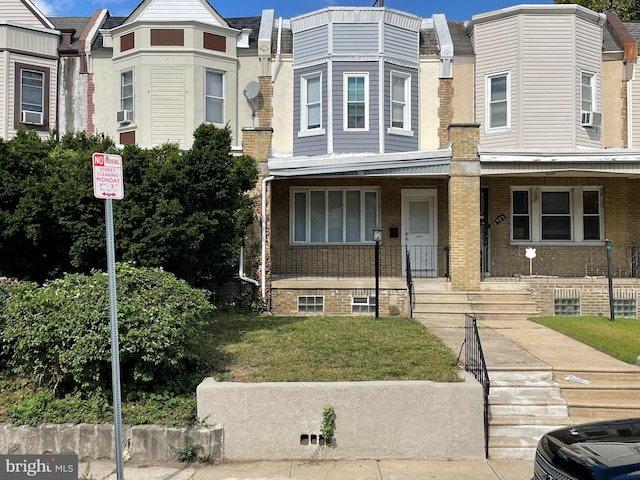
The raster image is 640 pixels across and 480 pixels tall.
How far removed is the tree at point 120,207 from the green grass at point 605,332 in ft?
22.2

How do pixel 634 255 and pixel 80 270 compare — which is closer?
pixel 80 270

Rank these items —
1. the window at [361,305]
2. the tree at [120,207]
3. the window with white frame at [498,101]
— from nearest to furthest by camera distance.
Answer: the tree at [120,207]
the window at [361,305]
the window with white frame at [498,101]

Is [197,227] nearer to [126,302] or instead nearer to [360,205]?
[126,302]

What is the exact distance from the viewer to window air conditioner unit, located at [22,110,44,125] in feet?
57.8

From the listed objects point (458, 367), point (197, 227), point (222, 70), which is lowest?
point (458, 367)

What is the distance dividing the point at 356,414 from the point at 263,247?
8.31 metres

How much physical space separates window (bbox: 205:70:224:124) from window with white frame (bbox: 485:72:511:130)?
8.01 meters

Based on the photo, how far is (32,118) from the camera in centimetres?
1783

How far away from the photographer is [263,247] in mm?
14688

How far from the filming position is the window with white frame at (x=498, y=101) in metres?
17.2

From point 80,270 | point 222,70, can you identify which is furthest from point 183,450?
point 222,70

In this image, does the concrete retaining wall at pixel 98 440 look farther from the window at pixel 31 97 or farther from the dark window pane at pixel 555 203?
the dark window pane at pixel 555 203

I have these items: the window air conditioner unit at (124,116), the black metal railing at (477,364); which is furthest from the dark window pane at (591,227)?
the window air conditioner unit at (124,116)

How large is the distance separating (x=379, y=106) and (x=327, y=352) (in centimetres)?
1007
